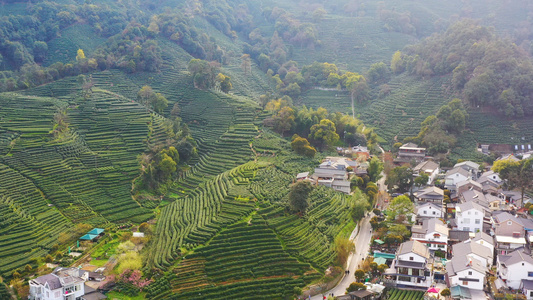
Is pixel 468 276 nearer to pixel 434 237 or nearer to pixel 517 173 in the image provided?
pixel 434 237

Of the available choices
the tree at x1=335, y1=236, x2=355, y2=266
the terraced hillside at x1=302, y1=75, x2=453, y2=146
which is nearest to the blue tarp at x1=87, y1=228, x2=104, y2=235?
the tree at x1=335, y1=236, x2=355, y2=266

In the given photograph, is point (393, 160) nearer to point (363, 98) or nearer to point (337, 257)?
point (363, 98)

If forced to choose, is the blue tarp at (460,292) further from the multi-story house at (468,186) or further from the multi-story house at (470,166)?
the multi-story house at (470,166)

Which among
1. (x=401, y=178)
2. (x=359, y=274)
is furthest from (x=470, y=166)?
(x=359, y=274)

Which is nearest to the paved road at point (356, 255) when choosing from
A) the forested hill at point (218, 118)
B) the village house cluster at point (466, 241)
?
the forested hill at point (218, 118)

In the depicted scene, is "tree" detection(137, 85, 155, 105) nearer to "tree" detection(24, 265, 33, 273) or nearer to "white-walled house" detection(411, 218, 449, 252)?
"tree" detection(24, 265, 33, 273)

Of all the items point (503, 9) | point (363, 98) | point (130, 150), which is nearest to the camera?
point (130, 150)

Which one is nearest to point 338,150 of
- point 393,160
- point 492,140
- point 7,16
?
point 393,160
